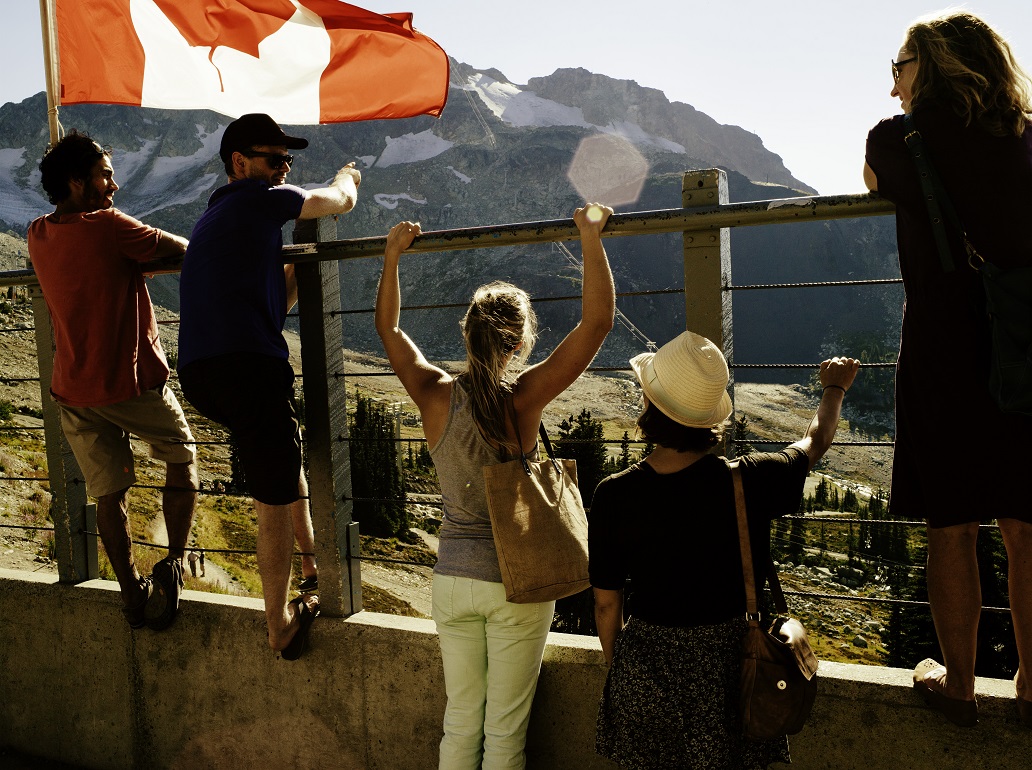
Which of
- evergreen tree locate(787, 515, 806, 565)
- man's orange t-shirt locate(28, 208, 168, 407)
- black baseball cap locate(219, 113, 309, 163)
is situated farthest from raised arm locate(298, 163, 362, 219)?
evergreen tree locate(787, 515, 806, 565)

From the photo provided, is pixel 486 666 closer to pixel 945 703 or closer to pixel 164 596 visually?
pixel 945 703

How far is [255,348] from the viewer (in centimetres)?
277

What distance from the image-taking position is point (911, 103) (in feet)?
7.07

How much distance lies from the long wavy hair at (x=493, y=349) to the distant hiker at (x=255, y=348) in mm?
778

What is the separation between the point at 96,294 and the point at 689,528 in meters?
2.35

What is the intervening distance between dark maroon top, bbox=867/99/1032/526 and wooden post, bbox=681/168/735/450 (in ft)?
1.51

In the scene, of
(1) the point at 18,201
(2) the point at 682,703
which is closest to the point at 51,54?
(2) the point at 682,703

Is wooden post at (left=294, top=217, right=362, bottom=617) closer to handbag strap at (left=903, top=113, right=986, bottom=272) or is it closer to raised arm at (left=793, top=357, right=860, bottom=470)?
raised arm at (left=793, top=357, right=860, bottom=470)

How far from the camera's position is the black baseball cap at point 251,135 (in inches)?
118

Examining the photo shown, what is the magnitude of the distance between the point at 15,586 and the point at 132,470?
2.72ft

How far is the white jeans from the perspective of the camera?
2354mm

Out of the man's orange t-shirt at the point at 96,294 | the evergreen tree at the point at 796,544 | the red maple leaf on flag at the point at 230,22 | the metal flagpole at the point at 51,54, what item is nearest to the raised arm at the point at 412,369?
the man's orange t-shirt at the point at 96,294

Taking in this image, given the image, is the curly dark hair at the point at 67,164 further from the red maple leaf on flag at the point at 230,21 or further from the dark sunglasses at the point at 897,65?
the dark sunglasses at the point at 897,65

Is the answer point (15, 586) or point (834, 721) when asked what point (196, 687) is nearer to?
point (15, 586)
